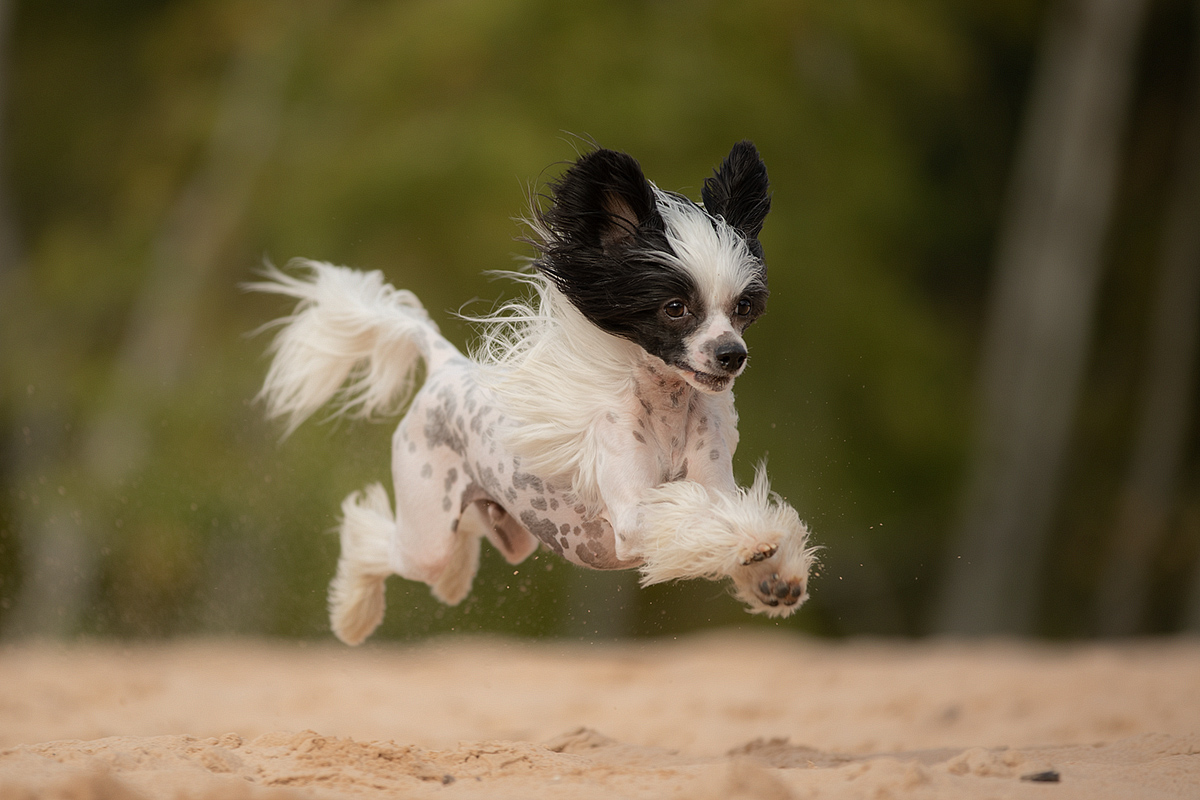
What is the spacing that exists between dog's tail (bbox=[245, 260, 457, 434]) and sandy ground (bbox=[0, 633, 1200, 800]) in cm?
169

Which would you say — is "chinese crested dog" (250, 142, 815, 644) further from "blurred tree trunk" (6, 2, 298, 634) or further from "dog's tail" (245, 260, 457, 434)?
"blurred tree trunk" (6, 2, 298, 634)

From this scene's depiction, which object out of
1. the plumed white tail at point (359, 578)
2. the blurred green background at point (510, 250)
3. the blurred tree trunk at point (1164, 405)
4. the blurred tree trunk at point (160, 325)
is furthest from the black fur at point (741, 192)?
the blurred tree trunk at point (1164, 405)

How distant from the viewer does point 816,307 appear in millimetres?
14734

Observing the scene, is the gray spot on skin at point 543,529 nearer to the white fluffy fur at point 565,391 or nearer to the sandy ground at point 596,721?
the white fluffy fur at point 565,391

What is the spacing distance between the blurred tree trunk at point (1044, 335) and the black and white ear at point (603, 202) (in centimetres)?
1163

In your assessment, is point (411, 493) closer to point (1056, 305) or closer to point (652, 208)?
point (652, 208)

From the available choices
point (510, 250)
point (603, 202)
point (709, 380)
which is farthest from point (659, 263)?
point (510, 250)

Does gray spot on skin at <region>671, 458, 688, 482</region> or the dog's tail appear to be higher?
the dog's tail

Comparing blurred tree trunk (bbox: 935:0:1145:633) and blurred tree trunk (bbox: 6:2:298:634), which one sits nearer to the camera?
blurred tree trunk (bbox: 6:2:298:634)

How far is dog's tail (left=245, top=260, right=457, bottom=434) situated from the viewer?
20.7 feet

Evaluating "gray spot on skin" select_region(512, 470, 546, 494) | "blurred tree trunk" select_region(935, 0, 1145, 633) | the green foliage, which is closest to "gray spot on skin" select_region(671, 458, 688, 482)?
"gray spot on skin" select_region(512, 470, 546, 494)

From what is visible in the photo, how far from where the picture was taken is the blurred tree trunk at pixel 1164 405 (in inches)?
700

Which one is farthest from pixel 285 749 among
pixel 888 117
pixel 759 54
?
pixel 888 117

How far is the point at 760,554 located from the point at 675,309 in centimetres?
92
